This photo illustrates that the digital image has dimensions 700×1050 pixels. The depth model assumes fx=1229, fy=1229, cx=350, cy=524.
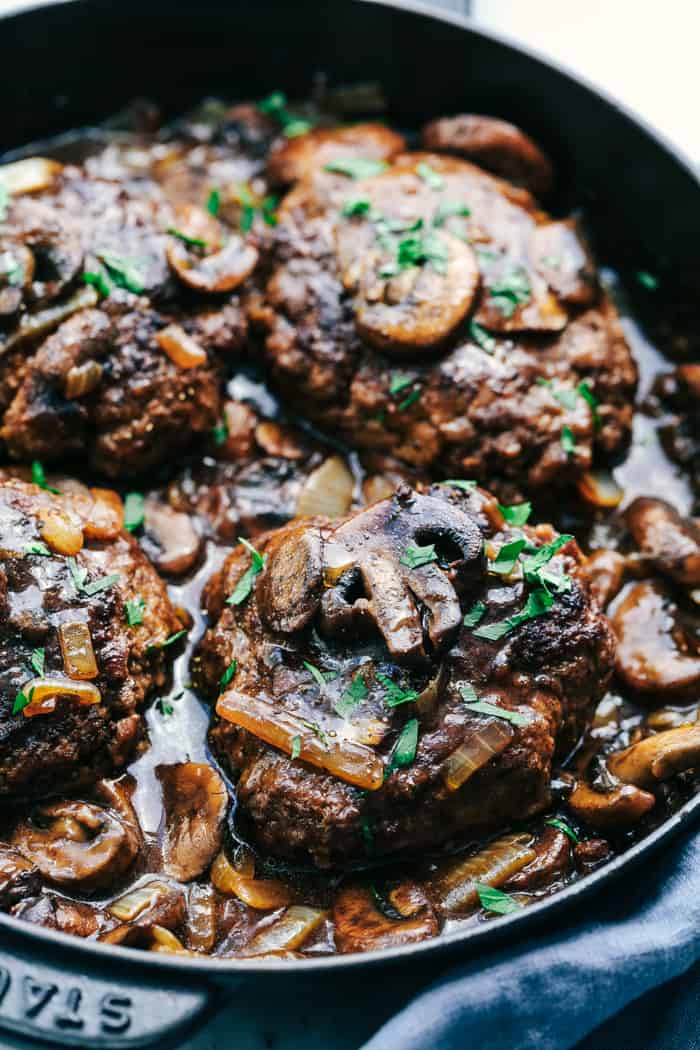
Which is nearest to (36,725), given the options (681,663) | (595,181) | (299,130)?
(681,663)

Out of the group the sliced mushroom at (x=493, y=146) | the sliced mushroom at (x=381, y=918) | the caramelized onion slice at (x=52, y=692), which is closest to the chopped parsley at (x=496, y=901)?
the sliced mushroom at (x=381, y=918)

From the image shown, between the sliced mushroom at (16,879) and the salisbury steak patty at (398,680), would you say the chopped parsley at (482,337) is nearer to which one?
the salisbury steak patty at (398,680)

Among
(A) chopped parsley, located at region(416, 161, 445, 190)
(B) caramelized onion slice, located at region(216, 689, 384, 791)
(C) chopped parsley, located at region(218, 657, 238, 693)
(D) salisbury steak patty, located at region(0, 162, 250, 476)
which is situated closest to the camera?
(B) caramelized onion slice, located at region(216, 689, 384, 791)

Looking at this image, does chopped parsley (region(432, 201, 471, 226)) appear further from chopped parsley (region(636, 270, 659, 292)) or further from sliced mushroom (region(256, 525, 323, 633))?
sliced mushroom (region(256, 525, 323, 633))

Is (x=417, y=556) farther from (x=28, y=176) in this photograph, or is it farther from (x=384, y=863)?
(x=28, y=176)

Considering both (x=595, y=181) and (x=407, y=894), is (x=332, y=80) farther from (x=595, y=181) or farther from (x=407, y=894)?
(x=407, y=894)

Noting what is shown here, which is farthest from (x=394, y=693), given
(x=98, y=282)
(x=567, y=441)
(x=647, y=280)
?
(x=647, y=280)

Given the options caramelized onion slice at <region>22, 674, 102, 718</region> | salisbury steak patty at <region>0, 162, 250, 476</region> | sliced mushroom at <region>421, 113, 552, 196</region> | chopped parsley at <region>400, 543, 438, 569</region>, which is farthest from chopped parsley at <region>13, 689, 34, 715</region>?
sliced mushroom at <region>421, 113, 552, 196</region>
